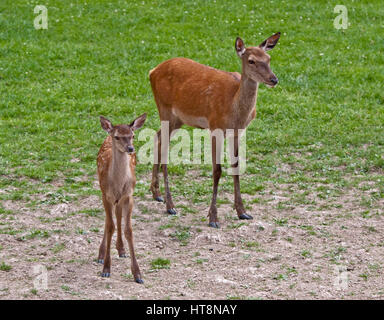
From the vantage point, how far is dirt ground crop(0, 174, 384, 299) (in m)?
7.76

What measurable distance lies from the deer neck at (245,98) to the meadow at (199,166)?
1275 millimetres

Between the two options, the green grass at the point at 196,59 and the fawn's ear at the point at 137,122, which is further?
the green grass at the point at 196,59

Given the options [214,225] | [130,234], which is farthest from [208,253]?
[130,234]

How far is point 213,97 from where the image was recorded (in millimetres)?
10164

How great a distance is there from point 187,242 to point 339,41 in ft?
30.3

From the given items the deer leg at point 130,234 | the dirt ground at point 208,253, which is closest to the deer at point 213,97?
the dirt ground at point 208,253

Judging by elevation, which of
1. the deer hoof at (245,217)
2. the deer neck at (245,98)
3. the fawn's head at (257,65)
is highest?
the fawn's head at (257,65)

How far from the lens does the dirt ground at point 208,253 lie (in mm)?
7758

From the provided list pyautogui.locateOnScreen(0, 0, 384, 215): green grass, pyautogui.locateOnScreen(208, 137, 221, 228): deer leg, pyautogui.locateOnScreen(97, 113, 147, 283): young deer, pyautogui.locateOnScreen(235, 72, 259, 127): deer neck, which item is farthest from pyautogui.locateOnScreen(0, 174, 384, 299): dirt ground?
pyautogui.locateOnScreen(235, 72, 259, 127): deer neck

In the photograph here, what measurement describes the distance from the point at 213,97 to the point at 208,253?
2261 mm

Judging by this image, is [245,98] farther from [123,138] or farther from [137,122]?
[123,138]

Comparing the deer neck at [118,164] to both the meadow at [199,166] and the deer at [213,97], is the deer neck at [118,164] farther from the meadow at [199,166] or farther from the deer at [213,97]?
the deer at [213,97]
